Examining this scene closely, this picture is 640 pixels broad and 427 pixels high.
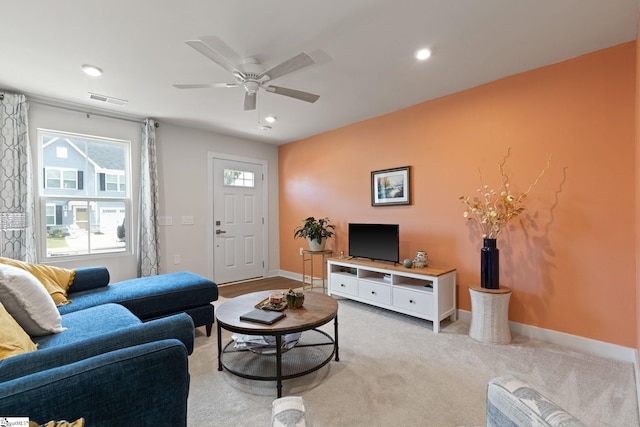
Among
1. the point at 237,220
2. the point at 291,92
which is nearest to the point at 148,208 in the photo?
the point at 237,220

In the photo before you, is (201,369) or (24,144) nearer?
(201,369)

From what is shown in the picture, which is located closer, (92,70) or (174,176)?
(92,70)

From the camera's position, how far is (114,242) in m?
3.92

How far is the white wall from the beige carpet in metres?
1.95

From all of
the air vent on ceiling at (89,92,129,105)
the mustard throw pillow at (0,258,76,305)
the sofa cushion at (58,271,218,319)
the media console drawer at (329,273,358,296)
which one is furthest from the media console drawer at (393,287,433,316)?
the air vent on ceiling at (89,92,129,105)

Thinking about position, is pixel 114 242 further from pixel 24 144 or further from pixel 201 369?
pixel 201 369

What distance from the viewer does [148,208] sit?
3.96 m

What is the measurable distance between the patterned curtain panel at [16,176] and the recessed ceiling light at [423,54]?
399 centimetres

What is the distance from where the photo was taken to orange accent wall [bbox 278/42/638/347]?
7.60ft

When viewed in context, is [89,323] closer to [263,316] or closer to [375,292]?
[263,316]

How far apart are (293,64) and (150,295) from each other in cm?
219

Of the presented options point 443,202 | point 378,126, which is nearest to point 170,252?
point 378,126

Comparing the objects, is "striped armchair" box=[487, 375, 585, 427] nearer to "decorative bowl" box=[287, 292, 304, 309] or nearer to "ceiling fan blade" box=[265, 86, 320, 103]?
"decorative bowl" box=[287, 292, 304, 309]

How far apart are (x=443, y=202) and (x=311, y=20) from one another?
2.29m
